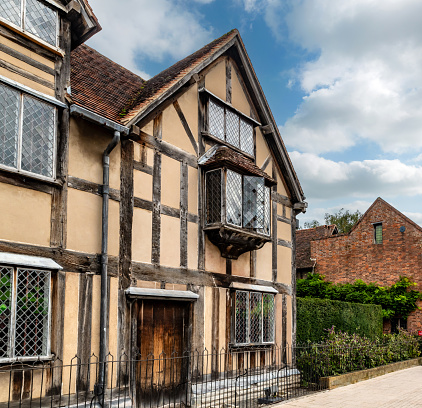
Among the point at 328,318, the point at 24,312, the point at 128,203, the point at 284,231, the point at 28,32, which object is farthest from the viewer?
the point at 328,318

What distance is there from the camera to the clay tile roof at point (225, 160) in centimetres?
1169

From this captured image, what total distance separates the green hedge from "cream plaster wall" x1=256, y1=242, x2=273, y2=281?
140 inches

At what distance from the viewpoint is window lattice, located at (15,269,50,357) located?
773cm

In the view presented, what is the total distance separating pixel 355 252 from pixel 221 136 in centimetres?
1525

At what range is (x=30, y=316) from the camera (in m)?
7.89

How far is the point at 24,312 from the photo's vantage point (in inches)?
306

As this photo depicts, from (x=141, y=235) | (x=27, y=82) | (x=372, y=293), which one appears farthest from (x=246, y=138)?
(x=372, y=293)

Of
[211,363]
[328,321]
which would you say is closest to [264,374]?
[211,363]

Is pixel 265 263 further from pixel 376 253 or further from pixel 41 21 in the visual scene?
pixel 376 253

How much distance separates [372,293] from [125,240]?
17.2 meters

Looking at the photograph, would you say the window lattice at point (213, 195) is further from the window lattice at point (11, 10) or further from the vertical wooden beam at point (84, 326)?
the window lattice at point (11, 10)

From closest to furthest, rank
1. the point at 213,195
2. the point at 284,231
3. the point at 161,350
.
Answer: the point at 161,350 < the point at 213,195 < the point at 284,231

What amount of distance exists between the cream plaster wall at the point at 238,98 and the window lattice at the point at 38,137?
20.1 feet

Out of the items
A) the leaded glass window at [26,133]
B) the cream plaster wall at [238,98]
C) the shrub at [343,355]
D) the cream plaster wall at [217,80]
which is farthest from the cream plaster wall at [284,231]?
the leaded glass window at [26,133]
